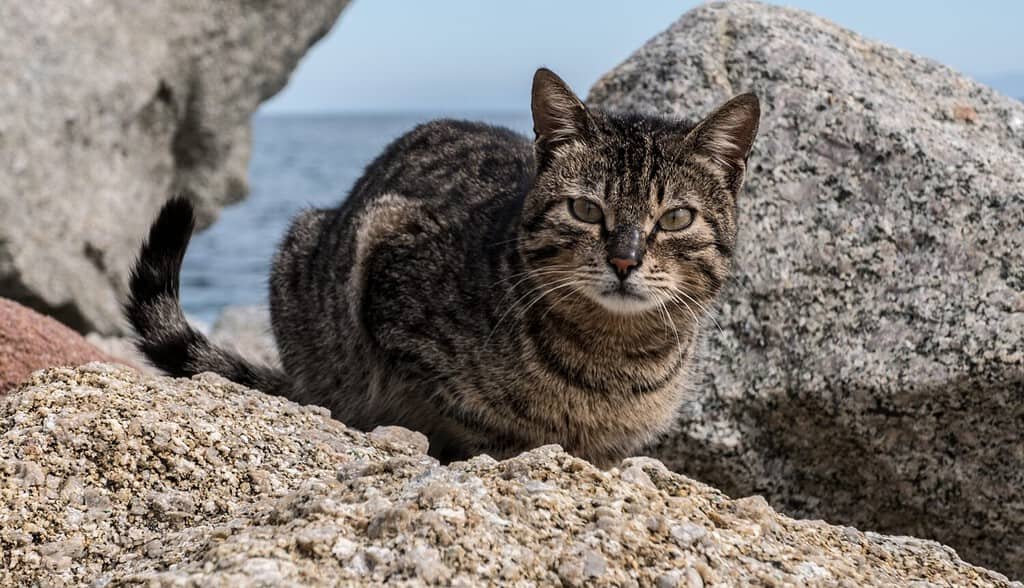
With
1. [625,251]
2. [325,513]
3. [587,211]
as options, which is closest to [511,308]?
[587,211]

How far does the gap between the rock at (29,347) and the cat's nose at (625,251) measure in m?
1.85

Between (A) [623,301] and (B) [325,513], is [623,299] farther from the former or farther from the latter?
(B) [325,513]

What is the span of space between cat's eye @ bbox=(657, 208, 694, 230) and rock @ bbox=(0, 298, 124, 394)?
78.7 inches

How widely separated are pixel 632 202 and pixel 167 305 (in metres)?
1.74

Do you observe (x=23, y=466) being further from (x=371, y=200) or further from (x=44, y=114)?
(x=44, y=114)

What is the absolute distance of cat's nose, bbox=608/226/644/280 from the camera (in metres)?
3.18

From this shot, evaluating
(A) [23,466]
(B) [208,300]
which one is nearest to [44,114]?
(A) [23,466]

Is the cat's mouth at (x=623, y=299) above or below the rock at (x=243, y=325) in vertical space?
above

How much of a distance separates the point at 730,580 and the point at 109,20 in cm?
602

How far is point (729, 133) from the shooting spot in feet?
11.4

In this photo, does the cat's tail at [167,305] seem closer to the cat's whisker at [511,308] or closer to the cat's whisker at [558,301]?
the cat's whisker at [511,308]

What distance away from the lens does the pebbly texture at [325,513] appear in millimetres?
2002

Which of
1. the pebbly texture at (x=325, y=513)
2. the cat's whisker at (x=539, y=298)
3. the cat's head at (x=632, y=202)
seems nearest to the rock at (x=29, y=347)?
the pebbly texture at (x=325, y=513)

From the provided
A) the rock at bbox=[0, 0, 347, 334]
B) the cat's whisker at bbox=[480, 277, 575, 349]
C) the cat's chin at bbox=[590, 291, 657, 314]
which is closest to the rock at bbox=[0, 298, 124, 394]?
the cat's whisker at bbox=[480, 277, 575, 349]
